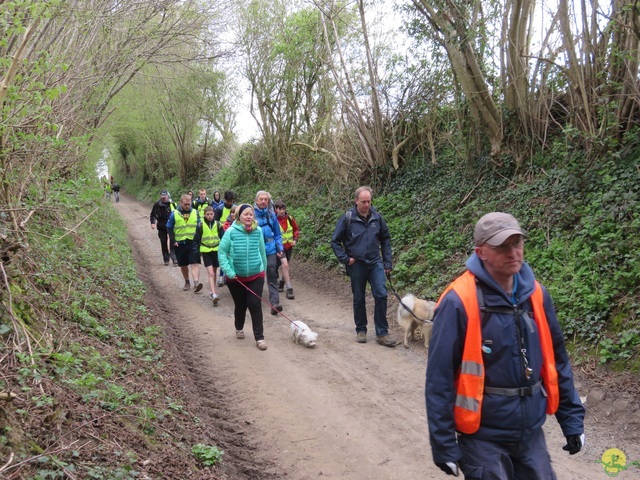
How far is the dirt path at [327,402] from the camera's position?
14.1 ft

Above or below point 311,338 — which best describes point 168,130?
above

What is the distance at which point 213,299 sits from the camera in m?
9.94

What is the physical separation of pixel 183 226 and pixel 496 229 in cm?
955

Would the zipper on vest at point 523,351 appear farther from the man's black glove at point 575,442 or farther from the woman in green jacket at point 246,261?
the woman in green jacket at point 246,261

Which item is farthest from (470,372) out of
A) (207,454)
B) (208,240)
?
(208,240)

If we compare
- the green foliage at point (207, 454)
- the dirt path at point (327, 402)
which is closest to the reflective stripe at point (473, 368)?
the dirt path at point (327, 402)

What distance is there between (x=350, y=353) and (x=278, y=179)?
46.8 ft

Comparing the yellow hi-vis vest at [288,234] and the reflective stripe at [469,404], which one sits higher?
the yellow hi-vis vest at [288,234]

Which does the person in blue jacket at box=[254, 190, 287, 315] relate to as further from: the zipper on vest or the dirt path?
the zipper on vest

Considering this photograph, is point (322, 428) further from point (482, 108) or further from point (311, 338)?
point (482, 108)

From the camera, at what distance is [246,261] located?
743 cm

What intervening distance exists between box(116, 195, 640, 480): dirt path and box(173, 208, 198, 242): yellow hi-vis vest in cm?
219

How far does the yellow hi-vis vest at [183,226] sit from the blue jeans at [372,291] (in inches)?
193

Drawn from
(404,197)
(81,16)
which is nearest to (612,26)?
(404,197)
